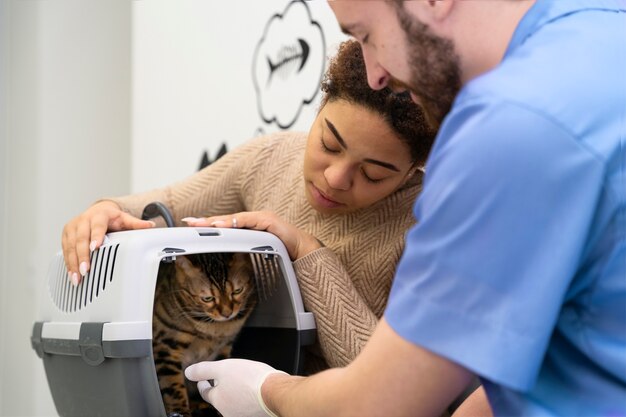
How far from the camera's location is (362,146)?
1.12 meters

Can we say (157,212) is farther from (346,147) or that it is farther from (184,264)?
(346,147)

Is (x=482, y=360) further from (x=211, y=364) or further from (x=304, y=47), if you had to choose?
(x=304, y=47)

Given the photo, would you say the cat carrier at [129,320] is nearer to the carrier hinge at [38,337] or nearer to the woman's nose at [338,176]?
the carrier hinge at [38,337]

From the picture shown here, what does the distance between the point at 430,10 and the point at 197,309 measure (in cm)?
69

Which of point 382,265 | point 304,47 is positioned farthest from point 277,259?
point 304,47

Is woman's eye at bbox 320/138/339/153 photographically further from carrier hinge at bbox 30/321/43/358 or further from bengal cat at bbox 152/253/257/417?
carrier hinge at bbox 30/321/43/358

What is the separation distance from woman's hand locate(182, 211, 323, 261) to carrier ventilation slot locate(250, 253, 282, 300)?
78mm

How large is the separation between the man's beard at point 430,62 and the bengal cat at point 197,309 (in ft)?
1.86

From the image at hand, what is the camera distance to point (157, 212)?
1.33m

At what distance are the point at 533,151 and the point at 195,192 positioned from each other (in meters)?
0.91

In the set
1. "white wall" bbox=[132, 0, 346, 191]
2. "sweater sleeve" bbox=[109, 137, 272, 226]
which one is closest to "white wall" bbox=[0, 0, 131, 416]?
"white wall" bbox=[132, 0, 346, 191]

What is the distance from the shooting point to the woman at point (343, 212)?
3.65 ft

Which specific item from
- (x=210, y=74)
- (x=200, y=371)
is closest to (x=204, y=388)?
(x=200, y=371)

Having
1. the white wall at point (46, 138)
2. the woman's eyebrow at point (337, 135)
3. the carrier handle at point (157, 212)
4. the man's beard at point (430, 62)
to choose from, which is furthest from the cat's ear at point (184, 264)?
the white wall at point (46, 138)
